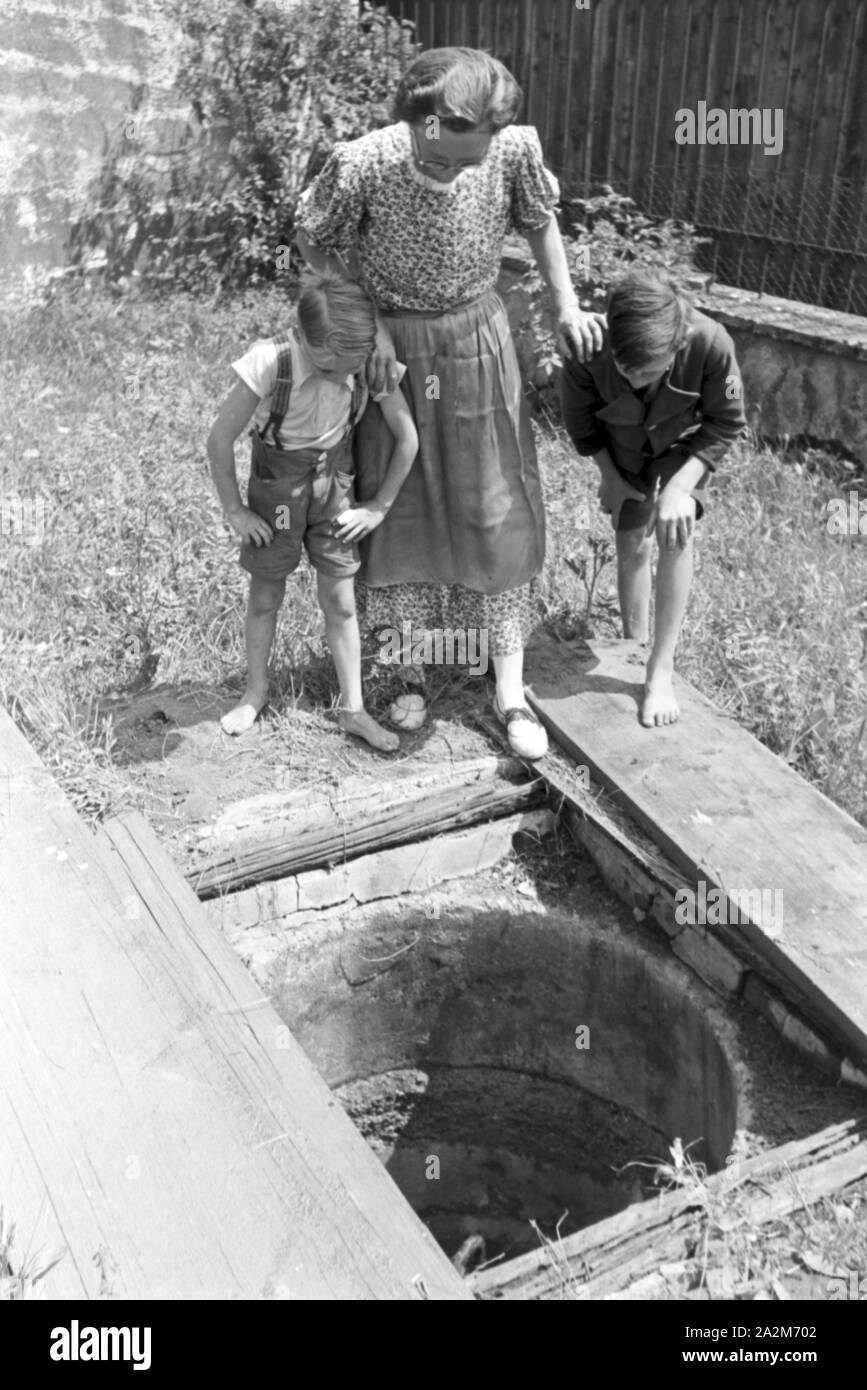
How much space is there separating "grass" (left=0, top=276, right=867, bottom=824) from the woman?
1.75 ft

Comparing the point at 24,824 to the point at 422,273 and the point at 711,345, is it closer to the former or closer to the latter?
the point at 422,273

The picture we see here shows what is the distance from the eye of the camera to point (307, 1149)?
227 centimetres

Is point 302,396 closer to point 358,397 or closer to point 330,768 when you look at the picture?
point 358,397

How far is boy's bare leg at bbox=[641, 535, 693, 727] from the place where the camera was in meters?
3.50

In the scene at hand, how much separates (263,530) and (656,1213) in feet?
6.06

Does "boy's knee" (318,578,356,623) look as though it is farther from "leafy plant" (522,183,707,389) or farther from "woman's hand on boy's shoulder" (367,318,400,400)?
"leafy plant" (522,183,707,389)

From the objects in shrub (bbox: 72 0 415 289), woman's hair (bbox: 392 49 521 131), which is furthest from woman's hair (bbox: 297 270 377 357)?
shrub (bbox: 72 0 415 289)

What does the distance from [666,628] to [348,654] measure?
2.89 feet

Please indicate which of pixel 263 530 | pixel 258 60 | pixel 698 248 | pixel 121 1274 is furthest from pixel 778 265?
pixel 121 1274

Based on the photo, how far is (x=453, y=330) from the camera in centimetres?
322

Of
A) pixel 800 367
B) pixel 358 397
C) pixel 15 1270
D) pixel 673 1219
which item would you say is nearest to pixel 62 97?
pixel 800 367

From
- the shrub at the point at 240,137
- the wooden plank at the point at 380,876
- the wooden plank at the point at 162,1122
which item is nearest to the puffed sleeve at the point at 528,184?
the wooden plank at the point at 380,876

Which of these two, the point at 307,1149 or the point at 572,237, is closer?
the point at 307,1149

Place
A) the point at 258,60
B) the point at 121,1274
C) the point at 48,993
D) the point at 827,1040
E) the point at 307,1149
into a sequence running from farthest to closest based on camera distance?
the point at 258,60 < the point at 827,1040 < the point at 48,993 < the point at 307,1149 < the point at 121,1274
